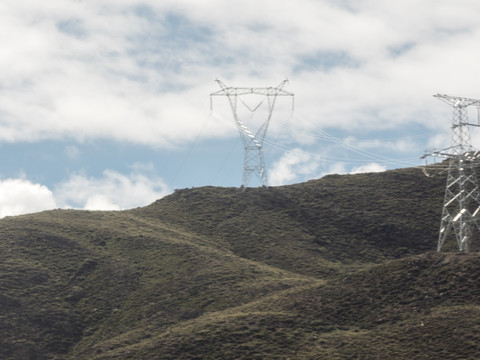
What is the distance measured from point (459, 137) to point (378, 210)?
142 feet

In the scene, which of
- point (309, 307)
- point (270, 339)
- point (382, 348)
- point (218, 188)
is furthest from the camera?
point (218, 188)

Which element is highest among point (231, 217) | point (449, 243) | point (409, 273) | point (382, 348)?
point (231, 217)

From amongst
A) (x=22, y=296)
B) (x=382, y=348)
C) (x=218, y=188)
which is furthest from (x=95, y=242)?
(x=382, y=348)

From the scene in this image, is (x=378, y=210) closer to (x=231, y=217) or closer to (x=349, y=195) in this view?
(x=349, y=195)

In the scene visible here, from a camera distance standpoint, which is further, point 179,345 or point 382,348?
point 179,345

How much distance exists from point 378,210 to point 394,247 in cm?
1467

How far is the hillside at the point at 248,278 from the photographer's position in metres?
76.8

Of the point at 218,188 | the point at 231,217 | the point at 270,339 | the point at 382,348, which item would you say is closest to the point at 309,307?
the point at 270,339

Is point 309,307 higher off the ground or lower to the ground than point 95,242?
lower

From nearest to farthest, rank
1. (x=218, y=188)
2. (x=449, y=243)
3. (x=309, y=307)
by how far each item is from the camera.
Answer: (x=309, y=307) → (x=449, y=243) → (x=218, y=188)

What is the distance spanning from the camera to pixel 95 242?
12912cm

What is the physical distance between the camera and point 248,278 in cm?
10575

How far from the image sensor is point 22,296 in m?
104

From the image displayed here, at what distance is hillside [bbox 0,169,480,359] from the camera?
252 feet
